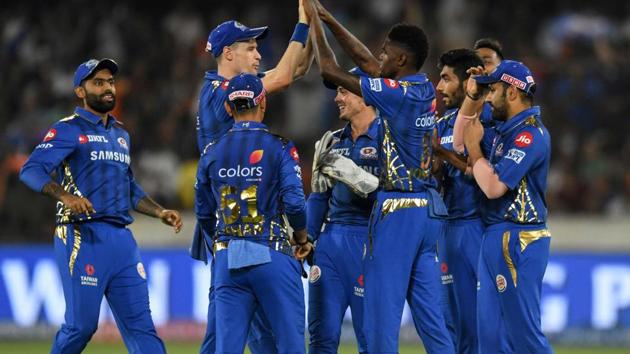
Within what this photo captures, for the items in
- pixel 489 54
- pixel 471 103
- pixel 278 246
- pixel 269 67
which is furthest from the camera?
pixel 269 67

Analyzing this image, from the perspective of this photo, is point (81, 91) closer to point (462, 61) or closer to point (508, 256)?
point (462, 61)

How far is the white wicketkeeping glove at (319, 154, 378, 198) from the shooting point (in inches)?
385

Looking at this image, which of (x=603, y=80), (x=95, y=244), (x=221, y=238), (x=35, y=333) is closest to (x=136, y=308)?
(x=95, y=244)

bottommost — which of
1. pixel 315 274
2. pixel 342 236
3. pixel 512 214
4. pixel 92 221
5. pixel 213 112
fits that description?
pixel 315 274

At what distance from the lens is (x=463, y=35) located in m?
20.6

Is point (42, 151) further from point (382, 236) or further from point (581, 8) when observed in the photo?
point (581, 8)

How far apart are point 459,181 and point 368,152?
93 centimetres

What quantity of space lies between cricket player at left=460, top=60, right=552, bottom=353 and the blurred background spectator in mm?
7990

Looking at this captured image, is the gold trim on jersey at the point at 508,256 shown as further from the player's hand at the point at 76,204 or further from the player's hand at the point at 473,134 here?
the player's hand at the point at 76,204

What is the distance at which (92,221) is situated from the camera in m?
10.2

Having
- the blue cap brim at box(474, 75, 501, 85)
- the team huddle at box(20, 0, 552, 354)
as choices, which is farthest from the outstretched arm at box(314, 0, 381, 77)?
the blue cap brim at box(474, 75, 501, 85)

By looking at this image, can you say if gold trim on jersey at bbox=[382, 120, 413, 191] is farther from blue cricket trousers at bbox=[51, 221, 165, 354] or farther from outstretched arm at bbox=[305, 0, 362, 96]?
blue cricket trousers at bbox=[51, 221, 165, 354]

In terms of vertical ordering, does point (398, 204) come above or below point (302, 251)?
above

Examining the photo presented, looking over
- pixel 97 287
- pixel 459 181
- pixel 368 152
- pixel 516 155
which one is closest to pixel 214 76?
pixel 368 152
